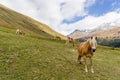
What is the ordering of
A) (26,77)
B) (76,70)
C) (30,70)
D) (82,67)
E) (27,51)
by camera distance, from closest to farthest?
1. (26,77)
2. (30,70)
3. (76,70)
4. (82,67)
5. (27,51)

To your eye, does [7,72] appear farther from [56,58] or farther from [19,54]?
[56,58]

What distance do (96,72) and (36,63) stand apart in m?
6.87

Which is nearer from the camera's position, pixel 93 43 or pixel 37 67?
pixel 93 43

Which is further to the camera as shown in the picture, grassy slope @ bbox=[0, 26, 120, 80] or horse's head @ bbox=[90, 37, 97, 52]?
horse's head @ bbox=[90, 37, 97, 52]

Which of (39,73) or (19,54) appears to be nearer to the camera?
(39,73)

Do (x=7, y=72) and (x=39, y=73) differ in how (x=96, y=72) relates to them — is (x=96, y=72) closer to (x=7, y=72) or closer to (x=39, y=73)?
(x=39, y=73)

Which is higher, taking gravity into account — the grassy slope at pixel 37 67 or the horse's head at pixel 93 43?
the horse's head at pixel 93 43

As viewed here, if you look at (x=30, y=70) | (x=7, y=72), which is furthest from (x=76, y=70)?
(x=7, y=72)

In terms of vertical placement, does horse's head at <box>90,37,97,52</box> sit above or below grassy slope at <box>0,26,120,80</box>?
above

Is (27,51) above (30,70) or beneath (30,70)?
above

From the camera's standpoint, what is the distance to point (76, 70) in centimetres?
2659

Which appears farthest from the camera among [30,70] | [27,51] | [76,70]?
[27,51]

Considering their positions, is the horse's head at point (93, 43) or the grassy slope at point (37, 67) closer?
the grassy slope at point (37, 67)

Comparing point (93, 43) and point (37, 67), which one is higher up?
point (93, 43)
